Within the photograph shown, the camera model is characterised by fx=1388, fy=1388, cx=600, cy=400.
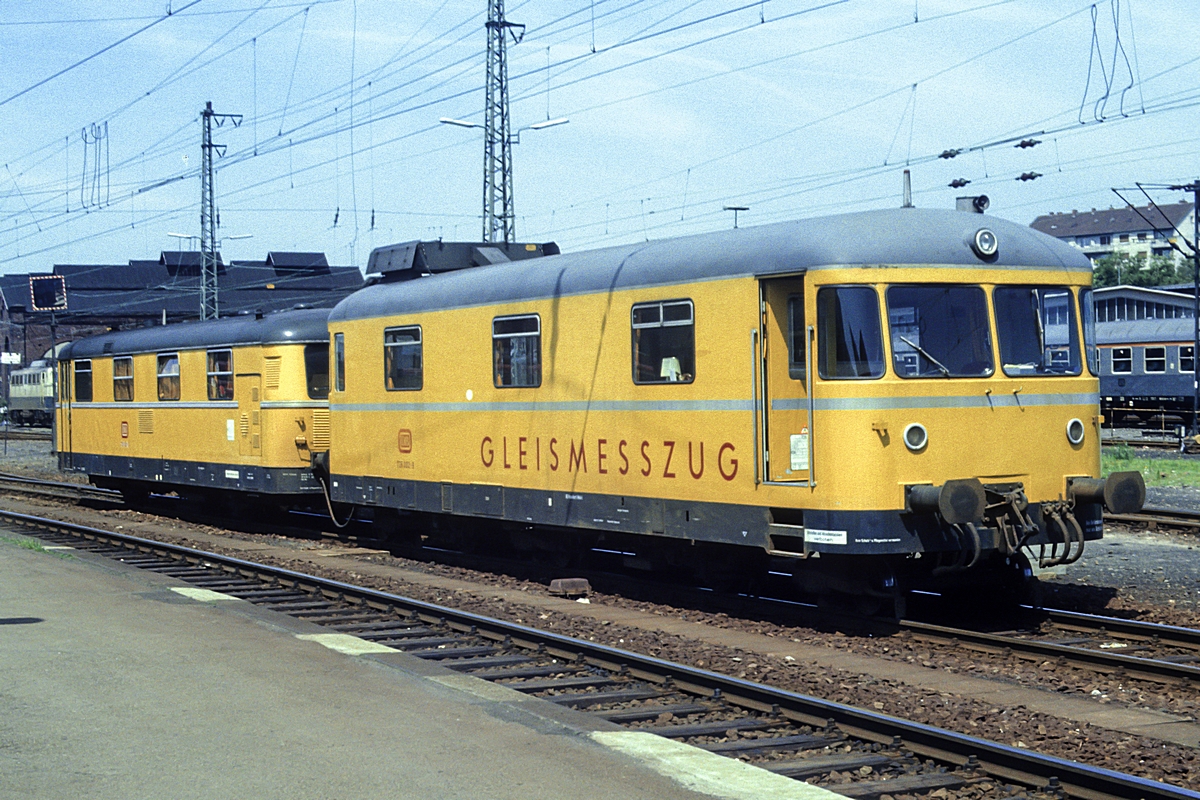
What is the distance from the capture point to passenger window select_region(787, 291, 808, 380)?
11461mm

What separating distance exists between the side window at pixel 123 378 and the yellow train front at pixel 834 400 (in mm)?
13315

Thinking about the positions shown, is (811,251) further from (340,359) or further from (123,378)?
(123,378)

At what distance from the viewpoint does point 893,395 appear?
11.0 m

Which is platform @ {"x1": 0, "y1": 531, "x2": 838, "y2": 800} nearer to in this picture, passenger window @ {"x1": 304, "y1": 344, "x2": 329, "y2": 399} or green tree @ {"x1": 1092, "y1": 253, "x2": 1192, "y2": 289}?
passenger window @ {"x1": 304, "y1": 344, "x2": 329, "y2": 399}

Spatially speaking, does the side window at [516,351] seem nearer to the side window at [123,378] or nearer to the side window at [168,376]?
the side window at [168,376]

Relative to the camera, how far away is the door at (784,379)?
11.4 m

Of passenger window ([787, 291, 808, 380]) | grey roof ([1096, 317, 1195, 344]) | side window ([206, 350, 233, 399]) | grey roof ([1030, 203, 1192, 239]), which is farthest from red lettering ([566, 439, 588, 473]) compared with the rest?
grey roof ([1030, 203, 1192, 239])

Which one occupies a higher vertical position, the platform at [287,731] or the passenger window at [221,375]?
the passenger window at [221,375]

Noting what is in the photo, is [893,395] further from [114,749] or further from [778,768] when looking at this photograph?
[114,749]

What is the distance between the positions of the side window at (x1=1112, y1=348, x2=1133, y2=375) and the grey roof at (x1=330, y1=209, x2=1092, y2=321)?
36906 mm

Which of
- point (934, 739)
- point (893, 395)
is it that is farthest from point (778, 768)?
point (893, 395)

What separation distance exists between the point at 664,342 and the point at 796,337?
1.59 metres

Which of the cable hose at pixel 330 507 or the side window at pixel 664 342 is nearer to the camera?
the side window at pixel 664 342

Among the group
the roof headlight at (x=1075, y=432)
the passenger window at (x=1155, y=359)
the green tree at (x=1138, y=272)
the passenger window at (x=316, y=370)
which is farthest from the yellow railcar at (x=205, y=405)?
the green tree at (x=1138, y=272)
